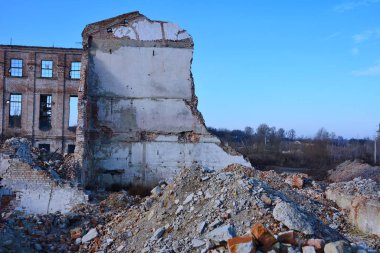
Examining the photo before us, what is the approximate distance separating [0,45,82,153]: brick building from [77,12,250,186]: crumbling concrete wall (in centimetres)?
1374

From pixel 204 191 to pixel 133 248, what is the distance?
164cm

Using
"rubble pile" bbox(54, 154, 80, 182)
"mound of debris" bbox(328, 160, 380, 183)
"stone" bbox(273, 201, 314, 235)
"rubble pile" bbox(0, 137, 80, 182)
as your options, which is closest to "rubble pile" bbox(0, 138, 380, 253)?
"stone" bbox(273, 201, 314, 235)

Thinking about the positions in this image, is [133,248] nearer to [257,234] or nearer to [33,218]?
[257,234]

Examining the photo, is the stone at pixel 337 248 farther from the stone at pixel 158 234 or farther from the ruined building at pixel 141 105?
the ruined building at pixel 141 105

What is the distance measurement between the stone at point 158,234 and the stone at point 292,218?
1.92 metres

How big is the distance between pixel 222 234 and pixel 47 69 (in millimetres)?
26300

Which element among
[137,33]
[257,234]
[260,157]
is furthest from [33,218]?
[260,157]

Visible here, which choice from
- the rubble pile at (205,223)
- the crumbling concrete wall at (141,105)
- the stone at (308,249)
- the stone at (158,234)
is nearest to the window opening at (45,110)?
the crumbling concrete wall at (141,105)

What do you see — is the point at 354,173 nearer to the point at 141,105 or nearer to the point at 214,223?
the point at 141,105

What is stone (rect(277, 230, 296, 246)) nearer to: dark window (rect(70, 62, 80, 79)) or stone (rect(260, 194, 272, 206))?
stone (rect(260, 194, 272, 206))

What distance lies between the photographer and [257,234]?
5828mm

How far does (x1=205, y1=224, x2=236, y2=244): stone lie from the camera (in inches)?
241

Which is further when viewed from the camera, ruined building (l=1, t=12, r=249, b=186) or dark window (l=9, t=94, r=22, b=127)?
dark window (l=9, t=94, r=22, b=127)

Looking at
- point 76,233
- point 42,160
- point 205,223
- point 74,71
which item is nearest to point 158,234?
point 205,223
